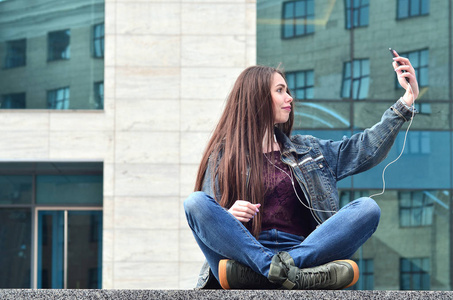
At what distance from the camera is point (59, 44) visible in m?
14.0

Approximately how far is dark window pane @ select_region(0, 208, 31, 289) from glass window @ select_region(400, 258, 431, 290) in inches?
267

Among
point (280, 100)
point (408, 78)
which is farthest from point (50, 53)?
point (408, 78)

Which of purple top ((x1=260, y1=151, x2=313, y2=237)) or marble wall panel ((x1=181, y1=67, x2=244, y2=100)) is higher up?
marble wall panel ((x1=181, y1=67, x2=244, y2=100))

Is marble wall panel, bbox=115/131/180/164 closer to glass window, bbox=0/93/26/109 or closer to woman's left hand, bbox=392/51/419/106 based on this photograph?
glass window, bbox=0/93/26/109

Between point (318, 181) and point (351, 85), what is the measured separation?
9.93m

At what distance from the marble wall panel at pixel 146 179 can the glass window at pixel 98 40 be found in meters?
2.07

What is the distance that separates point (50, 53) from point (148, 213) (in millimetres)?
3396

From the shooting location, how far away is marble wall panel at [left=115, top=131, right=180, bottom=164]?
13.7m

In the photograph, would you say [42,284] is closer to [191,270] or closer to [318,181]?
[191,270]

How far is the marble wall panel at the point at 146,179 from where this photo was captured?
44.6 feet

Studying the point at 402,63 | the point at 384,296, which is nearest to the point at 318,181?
the point at 402,63

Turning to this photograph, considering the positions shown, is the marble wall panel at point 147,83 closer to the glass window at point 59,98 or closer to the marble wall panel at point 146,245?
the glass window at point 59,98

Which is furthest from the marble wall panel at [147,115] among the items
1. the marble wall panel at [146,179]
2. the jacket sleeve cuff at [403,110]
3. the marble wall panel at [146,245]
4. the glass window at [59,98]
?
the jacket sleeve cuff at [403,110]

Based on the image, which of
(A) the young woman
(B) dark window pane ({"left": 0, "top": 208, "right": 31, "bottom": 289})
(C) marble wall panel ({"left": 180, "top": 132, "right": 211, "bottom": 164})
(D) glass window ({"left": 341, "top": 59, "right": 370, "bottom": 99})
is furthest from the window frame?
(A) the young woman
